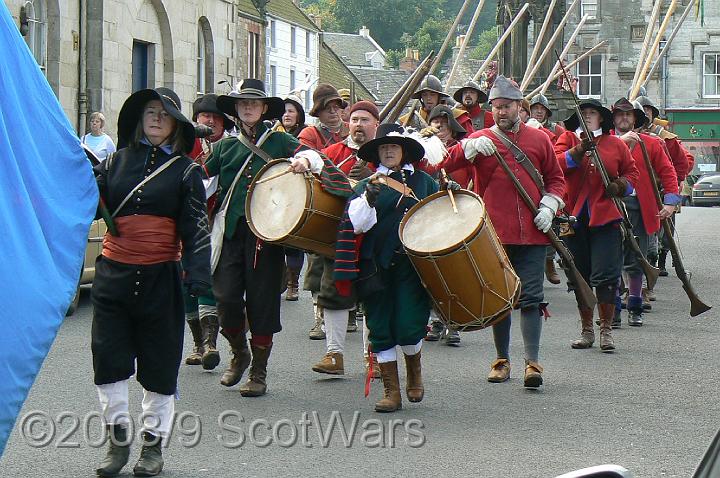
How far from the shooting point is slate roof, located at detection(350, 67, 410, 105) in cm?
7780

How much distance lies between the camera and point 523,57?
29766mm

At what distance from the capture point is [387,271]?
27.5 feet

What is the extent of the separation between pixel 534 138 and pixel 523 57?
68.1ft

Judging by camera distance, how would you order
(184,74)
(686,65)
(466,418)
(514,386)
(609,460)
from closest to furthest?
1. (609,460)
2. (466,418)
3. (514,386)
4. (184,74)
5. (686,65)

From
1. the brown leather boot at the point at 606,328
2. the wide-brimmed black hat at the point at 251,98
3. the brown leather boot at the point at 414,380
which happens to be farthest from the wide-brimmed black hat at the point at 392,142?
the brown leather boot at the point at 606,328

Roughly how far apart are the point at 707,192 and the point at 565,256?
3900cm

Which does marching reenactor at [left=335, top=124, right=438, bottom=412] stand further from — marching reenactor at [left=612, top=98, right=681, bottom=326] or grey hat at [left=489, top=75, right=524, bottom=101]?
marching reenactor at [left=612, top=98, right=681, bottom=326]

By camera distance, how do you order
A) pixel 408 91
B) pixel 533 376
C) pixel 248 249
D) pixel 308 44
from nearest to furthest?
1. pixel 248 249
2. pixel 533 376
3. pixel 408 91
4. pixel 308 44

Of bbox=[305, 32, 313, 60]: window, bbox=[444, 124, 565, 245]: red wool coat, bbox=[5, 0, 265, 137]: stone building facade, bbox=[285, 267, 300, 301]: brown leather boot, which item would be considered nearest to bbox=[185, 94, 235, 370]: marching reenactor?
bbox=[444, 124, 565, 245]: red wool coat

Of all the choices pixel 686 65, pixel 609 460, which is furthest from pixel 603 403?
pixel 686 65

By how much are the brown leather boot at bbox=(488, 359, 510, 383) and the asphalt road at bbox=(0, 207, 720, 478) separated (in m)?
0.07

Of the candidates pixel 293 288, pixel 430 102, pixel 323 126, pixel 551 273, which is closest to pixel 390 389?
pixel 323 126

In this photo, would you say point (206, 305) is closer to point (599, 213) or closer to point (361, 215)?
point (361, 215)

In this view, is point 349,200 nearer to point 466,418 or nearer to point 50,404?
point 466,418
